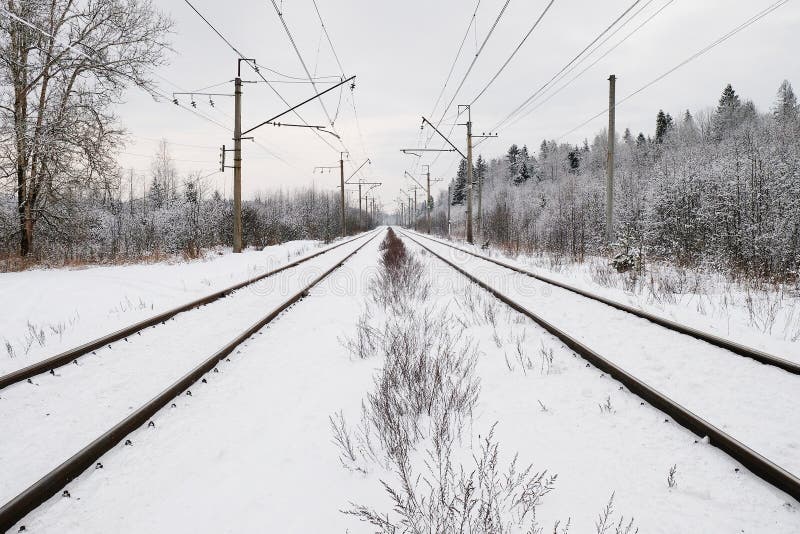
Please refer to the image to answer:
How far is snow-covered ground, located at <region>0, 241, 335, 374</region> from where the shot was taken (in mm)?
5645

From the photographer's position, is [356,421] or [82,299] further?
[82,299]

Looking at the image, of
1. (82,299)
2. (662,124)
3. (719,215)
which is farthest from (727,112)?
(82,299)

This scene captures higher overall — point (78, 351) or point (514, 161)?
point (514, 161)

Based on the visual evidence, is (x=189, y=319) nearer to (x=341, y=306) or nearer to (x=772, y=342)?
(x=341, y=306)

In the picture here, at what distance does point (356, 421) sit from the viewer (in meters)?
3.35

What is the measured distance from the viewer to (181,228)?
3250 centimetres

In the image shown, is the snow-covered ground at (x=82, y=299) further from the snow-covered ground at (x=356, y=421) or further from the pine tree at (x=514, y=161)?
the pine tree at (x=514, y=161)

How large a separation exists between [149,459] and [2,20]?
17705 millimetres

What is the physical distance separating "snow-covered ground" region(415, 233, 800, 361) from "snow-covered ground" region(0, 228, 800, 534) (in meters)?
1.32

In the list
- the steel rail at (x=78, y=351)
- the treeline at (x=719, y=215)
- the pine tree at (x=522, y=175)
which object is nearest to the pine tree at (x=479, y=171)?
the treeline at (x=719, y=215)

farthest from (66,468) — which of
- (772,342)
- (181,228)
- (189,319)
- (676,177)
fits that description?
(181,228)

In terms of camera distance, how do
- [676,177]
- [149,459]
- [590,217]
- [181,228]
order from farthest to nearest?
1. [181,228]
2. [590,217]
3. [676,177]
4. [149,459]

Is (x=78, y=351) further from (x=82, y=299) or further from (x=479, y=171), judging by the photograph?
(x=479, y=171)

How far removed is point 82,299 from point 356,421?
8.09 metres
